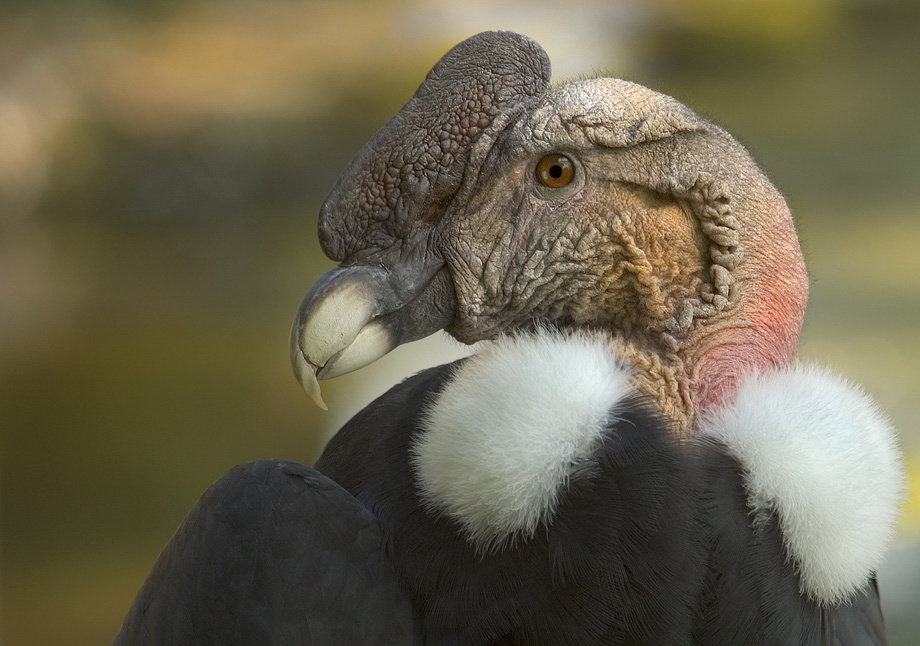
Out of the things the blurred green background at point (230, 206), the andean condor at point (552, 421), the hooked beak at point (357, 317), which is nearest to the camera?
the andean condor at point (552, 421)

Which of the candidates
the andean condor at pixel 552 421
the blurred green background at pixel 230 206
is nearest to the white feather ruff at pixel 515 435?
the andean condor at pixel 552 421

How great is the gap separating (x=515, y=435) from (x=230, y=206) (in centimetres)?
345

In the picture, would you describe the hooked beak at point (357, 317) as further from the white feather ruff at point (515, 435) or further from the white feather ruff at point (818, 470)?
the white feather ruff at point (818, 470)

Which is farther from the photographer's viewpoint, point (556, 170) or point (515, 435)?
point (556, 170)

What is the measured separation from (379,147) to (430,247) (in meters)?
0.17

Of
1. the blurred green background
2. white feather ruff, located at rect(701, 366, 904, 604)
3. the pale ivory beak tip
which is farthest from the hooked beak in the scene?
the blurred green background

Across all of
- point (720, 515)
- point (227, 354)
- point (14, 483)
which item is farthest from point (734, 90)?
point (14, 483)

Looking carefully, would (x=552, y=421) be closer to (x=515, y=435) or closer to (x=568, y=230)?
(x=515, y=435)

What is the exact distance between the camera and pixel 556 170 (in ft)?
4.56

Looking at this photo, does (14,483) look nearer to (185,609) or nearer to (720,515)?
(185,609)

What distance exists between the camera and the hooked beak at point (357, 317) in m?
1.31

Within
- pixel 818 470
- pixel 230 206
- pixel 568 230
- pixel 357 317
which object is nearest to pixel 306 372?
pixel 357 317

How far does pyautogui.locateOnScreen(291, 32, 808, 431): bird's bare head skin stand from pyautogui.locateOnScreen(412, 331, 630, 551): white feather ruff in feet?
0.39

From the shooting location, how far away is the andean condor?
3.94 feet
